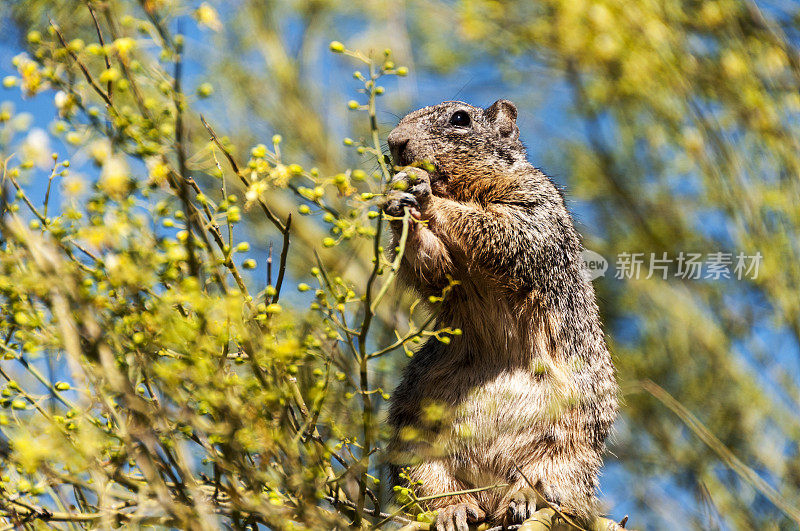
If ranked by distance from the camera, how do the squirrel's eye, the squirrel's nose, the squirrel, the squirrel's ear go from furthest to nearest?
the squirrel's ear → the squirrel's eye → the squirrel's nose → the squirrel

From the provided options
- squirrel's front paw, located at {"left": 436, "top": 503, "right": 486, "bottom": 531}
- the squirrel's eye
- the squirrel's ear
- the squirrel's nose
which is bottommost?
squirrel's front paw, located at {"left": 436, "top": 503, "right": 486, "bottom": 531}

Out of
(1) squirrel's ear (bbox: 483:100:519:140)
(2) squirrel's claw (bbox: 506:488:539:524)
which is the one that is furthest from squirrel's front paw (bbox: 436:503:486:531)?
(1) squirrel's ear (bbox: 483:100:519:140)

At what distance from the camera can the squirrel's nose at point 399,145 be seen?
3660 millimetres

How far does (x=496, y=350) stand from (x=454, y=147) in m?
1.03

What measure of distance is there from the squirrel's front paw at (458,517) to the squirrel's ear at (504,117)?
2.02m

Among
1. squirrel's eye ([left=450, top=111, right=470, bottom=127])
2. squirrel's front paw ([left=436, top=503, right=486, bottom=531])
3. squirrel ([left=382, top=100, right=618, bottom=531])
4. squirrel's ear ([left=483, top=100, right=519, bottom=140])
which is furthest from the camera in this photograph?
squirrel's ear ([left=483, top=100, right=519, bottom=140])

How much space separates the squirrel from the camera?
3.27 metres

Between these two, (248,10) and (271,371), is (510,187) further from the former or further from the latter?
(248,10)

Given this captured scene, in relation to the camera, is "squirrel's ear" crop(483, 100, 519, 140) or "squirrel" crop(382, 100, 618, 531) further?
"squirrel's ear" crop(483, 100, 519, 140)

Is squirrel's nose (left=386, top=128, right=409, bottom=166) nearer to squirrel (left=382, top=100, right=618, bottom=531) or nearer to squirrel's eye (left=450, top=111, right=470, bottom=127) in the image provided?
squirrel (left=382, top=100, right=618, bottom=531)

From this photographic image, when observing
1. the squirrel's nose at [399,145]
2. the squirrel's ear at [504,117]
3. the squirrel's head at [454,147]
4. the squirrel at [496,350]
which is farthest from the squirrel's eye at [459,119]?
the squirrel's nose at [399,145]

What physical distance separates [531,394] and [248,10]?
4.68 metres

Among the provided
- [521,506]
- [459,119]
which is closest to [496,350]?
[521,506]

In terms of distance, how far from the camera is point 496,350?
11.4 ft
